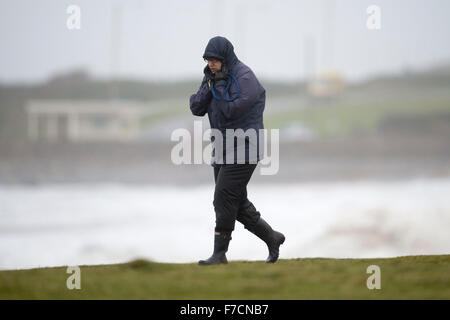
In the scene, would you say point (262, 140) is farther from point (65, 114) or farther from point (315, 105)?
point (315, 105)

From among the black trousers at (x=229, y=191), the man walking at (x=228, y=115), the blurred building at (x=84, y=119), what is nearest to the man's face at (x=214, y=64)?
the man walking at (x=228, y=115)

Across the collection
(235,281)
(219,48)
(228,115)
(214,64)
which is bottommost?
(235,281)

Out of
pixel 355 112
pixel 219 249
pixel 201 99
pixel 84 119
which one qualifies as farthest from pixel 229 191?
pixel 355 112

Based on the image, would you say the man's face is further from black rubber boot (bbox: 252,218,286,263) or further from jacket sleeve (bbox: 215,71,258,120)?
black rubber boot (bbox: 252,218,286,263)

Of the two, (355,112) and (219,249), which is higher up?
(219,249)

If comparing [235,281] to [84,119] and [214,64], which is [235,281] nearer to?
[214,64]

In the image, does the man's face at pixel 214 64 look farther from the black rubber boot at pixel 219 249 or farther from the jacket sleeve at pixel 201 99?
the black rubber boot at pixel 219 249

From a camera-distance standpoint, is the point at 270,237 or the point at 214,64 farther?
the point at 270,237

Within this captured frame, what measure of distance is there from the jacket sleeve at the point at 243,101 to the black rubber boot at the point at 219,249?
800mm

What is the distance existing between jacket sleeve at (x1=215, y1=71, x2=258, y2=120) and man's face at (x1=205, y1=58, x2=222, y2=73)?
0.55 feet

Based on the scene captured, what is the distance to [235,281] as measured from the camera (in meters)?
4.55

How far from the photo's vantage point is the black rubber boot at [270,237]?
533cm

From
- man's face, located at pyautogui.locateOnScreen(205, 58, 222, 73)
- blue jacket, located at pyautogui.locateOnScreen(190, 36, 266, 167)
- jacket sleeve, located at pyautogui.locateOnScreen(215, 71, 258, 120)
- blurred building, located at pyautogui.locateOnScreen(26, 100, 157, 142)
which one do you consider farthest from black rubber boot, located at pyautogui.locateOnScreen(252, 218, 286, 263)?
blurred building, located at pyautogui.locateOnScreen(26, 100, 157, 142)

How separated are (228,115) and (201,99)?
26 cm
